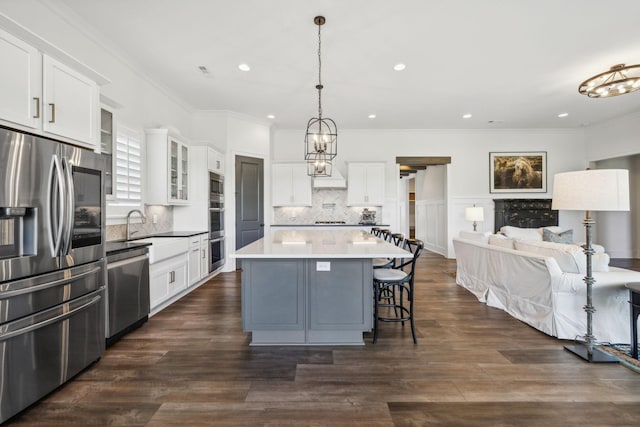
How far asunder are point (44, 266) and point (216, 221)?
3.54 m

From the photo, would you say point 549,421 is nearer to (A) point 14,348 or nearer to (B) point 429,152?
(A) point 14,348

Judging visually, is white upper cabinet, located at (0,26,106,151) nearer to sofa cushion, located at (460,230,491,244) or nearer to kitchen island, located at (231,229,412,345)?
kitchen island, located at (231,229,412,345)

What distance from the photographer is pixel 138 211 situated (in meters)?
3.72

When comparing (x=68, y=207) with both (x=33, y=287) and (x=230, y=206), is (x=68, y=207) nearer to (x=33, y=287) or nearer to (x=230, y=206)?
(x=33, y=287)

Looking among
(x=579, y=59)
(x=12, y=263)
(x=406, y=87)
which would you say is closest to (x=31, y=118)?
(x=12, y=263)

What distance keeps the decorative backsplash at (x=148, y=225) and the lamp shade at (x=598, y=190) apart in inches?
177

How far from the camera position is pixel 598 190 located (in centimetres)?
224

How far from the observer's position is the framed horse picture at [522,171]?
7.28 meters

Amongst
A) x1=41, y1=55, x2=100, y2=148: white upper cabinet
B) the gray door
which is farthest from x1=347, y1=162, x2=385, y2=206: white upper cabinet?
x1=41, y1=55, x2=100, y2=148: white upper cabinet

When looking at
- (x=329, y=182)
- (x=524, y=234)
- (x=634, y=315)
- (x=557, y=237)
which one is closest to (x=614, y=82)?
(x=557, y=237)

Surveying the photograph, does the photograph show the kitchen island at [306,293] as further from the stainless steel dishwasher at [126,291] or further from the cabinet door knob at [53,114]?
the cabinet door knob at [53,114]

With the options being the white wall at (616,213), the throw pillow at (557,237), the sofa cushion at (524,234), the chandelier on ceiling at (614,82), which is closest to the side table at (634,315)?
the throw pillow at (557,237)

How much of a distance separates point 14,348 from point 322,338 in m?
2.05

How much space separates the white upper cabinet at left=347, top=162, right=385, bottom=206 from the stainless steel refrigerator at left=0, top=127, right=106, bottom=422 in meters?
5.27
